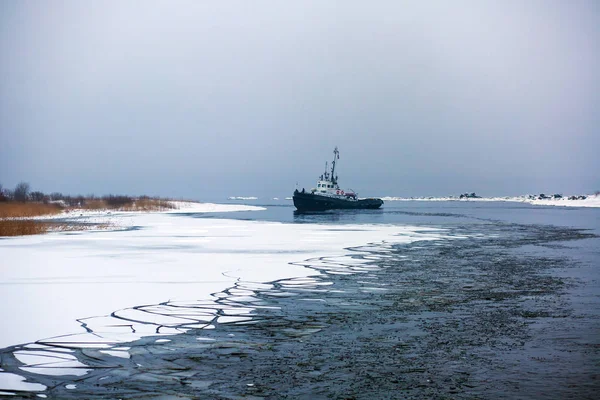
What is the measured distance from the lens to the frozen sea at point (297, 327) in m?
6.36

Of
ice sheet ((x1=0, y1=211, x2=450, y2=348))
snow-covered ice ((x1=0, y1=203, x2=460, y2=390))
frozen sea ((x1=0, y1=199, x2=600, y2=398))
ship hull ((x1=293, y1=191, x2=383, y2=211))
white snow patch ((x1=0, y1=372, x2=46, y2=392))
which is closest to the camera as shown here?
white snow patch ((x1=0, y1=372, x2=46, y2=392))

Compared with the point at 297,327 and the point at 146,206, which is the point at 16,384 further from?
the point at 146,206

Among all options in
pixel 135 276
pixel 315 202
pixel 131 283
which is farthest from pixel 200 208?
pixel 131 283

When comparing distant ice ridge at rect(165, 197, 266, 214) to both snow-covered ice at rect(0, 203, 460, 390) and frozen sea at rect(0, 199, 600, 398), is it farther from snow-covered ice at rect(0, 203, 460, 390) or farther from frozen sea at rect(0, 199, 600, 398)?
frozen sea at rect(0, 199, 600, 398)

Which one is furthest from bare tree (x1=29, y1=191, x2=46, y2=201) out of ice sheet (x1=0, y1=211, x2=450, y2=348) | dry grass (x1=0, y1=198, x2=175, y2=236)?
ice sheet (x1=0, y1=211, x2=450, y2=348)

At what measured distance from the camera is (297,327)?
9.09 metres

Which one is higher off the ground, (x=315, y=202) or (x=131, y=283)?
(x=315, y=202)

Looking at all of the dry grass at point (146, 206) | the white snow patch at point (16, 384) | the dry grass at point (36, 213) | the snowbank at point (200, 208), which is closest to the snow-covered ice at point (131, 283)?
the white snow patch at point (16, 384)

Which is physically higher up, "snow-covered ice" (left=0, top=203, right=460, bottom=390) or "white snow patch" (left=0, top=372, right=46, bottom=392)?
"snow-covered ice" (left=0, top=203, right=460, bottom=390)

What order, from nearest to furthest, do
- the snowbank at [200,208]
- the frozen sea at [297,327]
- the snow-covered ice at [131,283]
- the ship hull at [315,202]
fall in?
the frozen sea at [297,327] → the snow-covered ice at [131,283] → the snowbank at [200,208] → the ship hull at [315,202]

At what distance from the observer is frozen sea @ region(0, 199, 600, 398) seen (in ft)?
20.9

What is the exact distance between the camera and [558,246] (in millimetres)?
23797

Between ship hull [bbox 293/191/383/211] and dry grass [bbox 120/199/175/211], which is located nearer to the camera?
dry grass [bbox 120/199/175/211]

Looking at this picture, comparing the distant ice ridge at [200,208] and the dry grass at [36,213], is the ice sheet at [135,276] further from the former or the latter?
the distant ice ridge at [200,208]
